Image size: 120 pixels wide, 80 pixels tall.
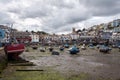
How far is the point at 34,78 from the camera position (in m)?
26.6

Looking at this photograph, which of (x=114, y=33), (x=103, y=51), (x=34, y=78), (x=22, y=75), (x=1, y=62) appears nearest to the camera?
(x=34, y=78)

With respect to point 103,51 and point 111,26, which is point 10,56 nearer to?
point 103,51

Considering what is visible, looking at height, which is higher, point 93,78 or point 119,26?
point 119,26

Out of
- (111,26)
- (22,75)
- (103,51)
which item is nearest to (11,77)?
(22,75)

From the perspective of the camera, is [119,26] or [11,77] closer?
[11,77]

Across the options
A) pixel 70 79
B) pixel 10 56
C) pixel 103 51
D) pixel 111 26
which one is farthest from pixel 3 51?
pixel 111 26

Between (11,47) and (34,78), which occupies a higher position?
(11,47)

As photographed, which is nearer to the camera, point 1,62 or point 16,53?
point 1,62

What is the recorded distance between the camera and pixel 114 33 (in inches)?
6186

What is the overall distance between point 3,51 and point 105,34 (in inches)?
4759

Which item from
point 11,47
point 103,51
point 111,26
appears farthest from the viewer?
point 111,26

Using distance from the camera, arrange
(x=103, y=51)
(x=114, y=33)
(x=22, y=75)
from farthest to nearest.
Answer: (x=114, y=33), (x=103, y=51), (x=22, y=75)

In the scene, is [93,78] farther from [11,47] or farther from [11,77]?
[11,47]

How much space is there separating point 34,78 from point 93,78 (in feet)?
22.8
